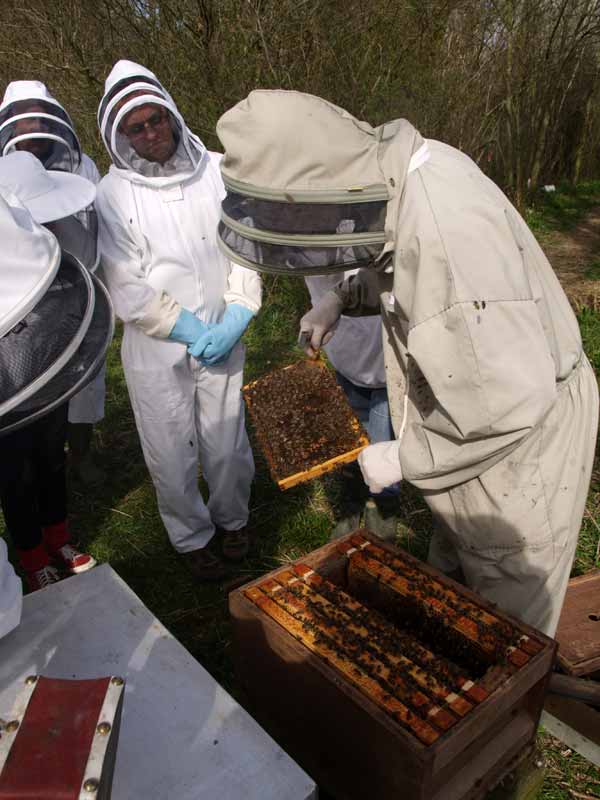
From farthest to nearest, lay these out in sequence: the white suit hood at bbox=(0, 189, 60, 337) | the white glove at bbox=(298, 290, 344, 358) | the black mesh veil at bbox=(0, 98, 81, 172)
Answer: the black mesh veil at bbox=(0, 98, 81, 172) → the white glove at bbox=(298, 290, 344, 358) → the white suit hood at bbox=(0, 189, 60, 337)

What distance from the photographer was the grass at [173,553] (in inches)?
124

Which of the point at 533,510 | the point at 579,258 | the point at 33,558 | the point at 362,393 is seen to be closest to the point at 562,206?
the point at 579,258

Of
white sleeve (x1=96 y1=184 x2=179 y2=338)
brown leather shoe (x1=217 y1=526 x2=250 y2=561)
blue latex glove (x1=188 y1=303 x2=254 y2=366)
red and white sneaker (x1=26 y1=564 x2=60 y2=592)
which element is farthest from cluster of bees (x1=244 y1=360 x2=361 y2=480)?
red and white sneaker (x1=26 y1=564 x2=60 y2=592)

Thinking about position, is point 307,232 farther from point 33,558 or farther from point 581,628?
point 33,558

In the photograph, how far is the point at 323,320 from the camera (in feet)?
9.59

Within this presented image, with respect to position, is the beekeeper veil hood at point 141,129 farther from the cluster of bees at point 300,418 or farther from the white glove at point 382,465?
the white glove at point 382,465

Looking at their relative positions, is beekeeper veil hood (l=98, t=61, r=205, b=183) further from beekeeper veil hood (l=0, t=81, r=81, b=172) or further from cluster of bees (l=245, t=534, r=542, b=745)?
cluster of bees (l=245, t=534, r=542, b=745)

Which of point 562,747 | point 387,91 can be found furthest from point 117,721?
point 387,91

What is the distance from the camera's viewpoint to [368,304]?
9.43ft

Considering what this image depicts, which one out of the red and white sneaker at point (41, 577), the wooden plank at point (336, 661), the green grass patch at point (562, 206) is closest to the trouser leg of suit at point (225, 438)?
the red and white sneaker at point (41, 577)

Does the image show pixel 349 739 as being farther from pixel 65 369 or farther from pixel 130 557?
pixel 130 557

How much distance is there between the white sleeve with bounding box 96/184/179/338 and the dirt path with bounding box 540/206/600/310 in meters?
4.73

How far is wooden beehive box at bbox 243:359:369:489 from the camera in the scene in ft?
10.3

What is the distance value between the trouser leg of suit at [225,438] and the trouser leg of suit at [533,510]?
61.4 inches
